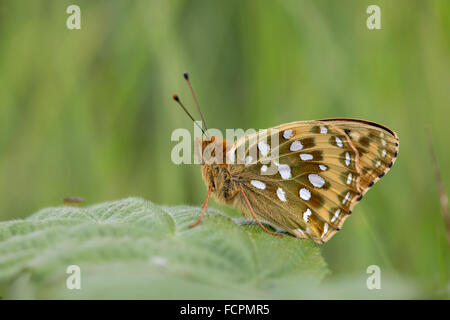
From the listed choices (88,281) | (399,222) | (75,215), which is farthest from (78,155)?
(88,281)

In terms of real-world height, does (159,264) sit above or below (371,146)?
below

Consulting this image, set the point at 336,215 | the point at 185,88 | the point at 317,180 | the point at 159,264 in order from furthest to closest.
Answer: the point at 185,88 < the point at 317,180 < the point at 336,215 < the point at 159,264

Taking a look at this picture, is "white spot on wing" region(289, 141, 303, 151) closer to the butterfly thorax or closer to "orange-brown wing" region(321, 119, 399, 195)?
"orange-brown wing" region(321, 119, 399, 195)

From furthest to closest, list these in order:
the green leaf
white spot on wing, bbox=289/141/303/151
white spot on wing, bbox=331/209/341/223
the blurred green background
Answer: the blurred green background → white spot on wing, bbox=289/141/303/151 → white spot on wing, bbox=331/209/341/223 → the green leaf

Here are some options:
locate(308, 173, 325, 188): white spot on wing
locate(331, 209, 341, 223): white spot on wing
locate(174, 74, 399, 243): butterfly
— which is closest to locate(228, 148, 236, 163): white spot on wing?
locate(174, 74, 399, 243): butterfly

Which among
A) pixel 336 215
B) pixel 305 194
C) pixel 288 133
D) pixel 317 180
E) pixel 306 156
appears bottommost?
pixel 336 215

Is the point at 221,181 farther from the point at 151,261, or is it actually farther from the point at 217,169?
the point at 151,261

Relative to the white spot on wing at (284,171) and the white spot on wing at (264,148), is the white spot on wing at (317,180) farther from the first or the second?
the white spot on wing at (264,148)

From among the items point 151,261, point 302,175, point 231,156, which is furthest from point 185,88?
point 151,261
